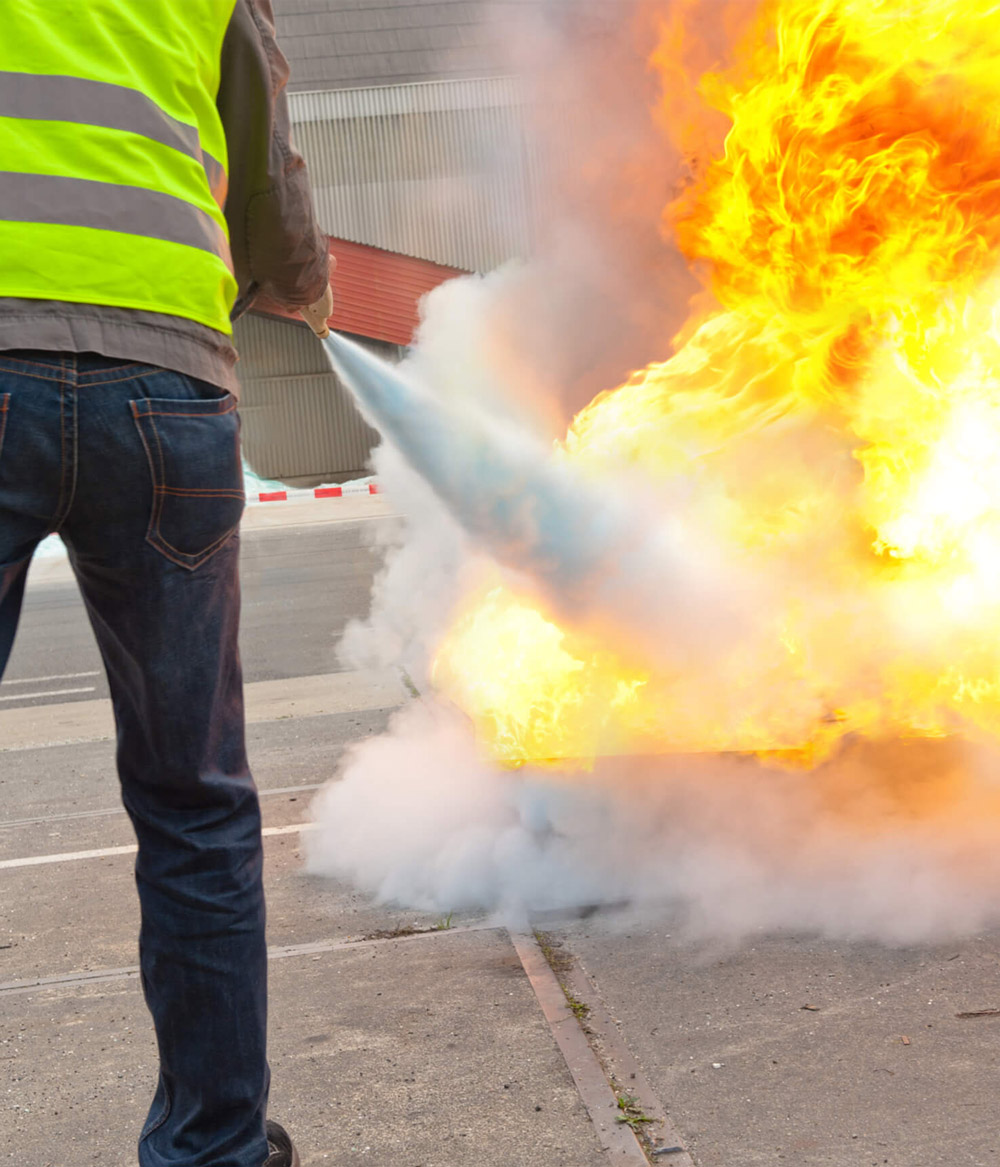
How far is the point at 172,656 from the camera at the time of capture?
70.3 inches

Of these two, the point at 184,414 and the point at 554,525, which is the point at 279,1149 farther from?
the point at 554,525

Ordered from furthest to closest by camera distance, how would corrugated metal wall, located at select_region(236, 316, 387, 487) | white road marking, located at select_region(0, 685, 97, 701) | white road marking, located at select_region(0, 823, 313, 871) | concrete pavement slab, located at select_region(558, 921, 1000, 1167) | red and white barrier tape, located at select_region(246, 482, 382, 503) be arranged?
corrugated metal wall, located at select_region(236, 316, 387, 487) → red and white barrier tape, located at select_region(246, 482, 382, 503) → white road marking, located at select_region(0, 685, 97, 701) → white road marking, located at select_region(0, 823, 313, 871) → concrete pavement slab, located at select_region(558, 921, 1000, 1167)

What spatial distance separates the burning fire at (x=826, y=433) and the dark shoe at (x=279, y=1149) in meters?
1.54

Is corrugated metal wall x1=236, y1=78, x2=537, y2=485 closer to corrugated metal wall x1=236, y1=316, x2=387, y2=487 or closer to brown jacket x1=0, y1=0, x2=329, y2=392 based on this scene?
corrugated metal wall x1=236, y1=316, x2=387, y2=487

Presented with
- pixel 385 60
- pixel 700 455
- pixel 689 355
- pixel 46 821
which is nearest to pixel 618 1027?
pixel 700 455

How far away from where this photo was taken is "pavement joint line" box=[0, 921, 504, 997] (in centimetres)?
317

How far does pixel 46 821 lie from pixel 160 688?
10.3 feet

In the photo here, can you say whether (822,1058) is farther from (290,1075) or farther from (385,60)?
(385,60)

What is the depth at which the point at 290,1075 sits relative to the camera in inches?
102

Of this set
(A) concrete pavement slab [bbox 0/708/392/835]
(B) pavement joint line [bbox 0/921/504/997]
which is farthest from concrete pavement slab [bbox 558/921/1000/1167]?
(A) concrete pavement slab [bbox 0/708/392/835]

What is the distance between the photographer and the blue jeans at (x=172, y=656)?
165 centimetres

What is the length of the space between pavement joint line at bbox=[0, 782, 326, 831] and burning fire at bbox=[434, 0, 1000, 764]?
3.66ft

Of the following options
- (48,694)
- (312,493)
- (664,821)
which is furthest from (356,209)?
(664,821)

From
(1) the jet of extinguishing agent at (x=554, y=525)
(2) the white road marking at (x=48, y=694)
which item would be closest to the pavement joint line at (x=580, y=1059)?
(1) the jet of extinguishing agent at (x=554, y=525)
